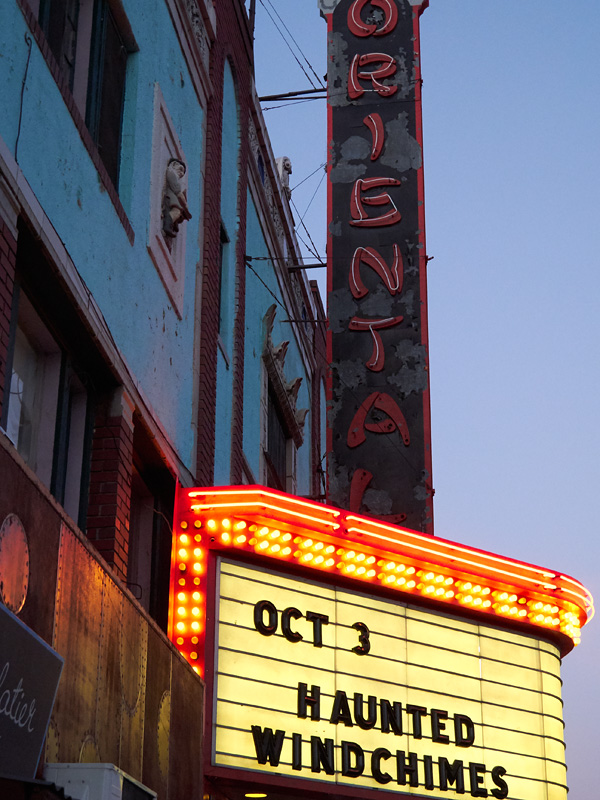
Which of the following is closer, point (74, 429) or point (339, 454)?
point (74, 429)

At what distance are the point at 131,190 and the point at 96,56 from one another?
1.16 meters

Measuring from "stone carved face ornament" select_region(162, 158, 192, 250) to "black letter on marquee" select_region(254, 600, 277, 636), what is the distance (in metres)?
3.71

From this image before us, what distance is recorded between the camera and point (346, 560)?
36.4ft

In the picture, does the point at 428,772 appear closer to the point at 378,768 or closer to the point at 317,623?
the point at 378,768

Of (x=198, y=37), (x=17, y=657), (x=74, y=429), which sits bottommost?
(x=17, y=657)

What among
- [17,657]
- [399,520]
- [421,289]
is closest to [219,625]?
[399,520]

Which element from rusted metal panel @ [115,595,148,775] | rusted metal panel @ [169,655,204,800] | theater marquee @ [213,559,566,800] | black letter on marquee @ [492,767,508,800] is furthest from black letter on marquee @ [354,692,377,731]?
rusted metal panel @ [115,595,148,775]

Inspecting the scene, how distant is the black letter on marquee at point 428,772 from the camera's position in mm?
11148

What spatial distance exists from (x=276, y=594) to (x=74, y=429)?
2.44 metres

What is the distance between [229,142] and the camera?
15.5 meters

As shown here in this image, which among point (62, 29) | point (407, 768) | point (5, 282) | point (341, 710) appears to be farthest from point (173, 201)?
point (407, 768)

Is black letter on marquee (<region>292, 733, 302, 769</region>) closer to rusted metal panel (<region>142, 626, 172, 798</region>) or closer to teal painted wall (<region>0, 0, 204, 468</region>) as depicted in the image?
rusted metal panel (<region>142, 626, 172, 798</region>)

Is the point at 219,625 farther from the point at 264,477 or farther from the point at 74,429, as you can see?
the point at 264,477

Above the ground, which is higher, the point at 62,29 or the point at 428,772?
the point at 62,29
